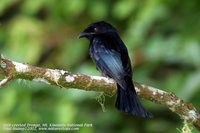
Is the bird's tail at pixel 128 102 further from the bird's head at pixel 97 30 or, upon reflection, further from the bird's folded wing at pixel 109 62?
the bird's head at pixel 97 30

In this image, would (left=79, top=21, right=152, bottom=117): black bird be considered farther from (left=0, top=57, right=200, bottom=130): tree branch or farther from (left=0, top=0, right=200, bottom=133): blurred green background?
(left=0, top=0, right=200, bottom=133): blurred green background

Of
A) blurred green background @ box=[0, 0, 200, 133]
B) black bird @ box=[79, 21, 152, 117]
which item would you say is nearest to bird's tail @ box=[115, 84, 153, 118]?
black bird @ box=[79, 21, 152, 117]

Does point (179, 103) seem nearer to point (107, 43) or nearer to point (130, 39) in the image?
point (107, 43)

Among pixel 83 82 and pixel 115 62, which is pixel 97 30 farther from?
pixel 83 82

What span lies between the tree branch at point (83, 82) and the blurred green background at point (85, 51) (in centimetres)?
190

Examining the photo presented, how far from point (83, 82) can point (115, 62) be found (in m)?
0.39

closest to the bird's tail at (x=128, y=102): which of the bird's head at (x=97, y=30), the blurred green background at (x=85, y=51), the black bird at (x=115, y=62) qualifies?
the black bird at (x=115, y=62)

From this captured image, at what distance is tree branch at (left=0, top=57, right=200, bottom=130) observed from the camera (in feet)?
12.6

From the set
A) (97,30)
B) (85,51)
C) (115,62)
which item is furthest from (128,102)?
(85,51)

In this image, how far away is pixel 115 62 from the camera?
13.9 ft

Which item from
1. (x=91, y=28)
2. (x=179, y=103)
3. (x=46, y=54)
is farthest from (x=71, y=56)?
(x=179, y=103)

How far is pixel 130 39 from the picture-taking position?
263 inches

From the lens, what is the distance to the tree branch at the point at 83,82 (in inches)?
151

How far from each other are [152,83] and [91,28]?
223cm
